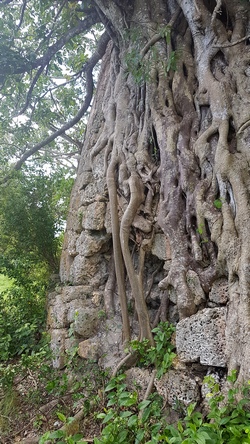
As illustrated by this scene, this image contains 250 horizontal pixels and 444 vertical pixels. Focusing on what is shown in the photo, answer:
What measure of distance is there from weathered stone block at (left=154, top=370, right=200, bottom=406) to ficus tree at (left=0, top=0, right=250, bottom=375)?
0.39 meters

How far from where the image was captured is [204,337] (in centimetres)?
219

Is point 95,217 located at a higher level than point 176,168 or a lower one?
lower

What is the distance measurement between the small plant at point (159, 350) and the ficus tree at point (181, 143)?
172mm

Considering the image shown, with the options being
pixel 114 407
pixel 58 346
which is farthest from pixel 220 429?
pixel 58 346

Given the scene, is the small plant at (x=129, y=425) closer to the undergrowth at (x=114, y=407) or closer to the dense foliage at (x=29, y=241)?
the undergrowth at (x=114, y=407)

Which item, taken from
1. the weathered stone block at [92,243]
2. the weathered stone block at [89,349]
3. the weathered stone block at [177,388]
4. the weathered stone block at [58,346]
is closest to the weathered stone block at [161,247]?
the weathered stone block at [92,243]

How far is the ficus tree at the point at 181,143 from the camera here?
2.33 meters

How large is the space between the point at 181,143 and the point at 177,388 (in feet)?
6.59

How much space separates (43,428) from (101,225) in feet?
6.39

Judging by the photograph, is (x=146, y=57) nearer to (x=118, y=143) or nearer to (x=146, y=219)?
(x=118, y=143)

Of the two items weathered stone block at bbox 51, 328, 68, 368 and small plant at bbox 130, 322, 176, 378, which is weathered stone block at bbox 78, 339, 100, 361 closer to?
weathered stone block at bbox 51, 328, 68, 368

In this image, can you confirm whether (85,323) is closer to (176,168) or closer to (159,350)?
(159,350)

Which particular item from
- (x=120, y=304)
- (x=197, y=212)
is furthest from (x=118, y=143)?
(x=120, y=304)

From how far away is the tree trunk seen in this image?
233cm
